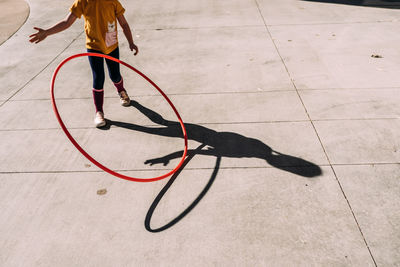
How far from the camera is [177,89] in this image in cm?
536

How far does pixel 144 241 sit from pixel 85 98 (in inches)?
125

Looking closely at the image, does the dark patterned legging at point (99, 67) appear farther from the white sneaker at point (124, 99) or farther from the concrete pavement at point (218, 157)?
the concrete pavement at point (218, 157)

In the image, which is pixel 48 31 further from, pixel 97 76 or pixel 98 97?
pixel 98 97

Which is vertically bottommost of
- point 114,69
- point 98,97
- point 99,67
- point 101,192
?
point 101,192

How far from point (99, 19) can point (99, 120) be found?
1.38 metres

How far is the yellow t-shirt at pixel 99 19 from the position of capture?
3.76 m

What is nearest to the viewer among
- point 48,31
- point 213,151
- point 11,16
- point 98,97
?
point 48,31

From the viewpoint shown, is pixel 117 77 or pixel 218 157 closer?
pixel 218 157

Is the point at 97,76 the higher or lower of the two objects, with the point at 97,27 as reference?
lower

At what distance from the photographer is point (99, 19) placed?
3852mm

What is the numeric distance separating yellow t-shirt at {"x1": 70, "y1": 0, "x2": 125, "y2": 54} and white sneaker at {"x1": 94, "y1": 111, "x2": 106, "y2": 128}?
3.07 feet

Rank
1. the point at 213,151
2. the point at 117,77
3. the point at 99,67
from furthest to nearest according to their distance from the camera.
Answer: the point at 117,77
the point at 99,67
the point at 213,151

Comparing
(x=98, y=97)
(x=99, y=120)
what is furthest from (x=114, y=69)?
(x=99, y=120)

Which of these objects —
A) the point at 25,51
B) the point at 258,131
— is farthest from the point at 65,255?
the point at 25,51
